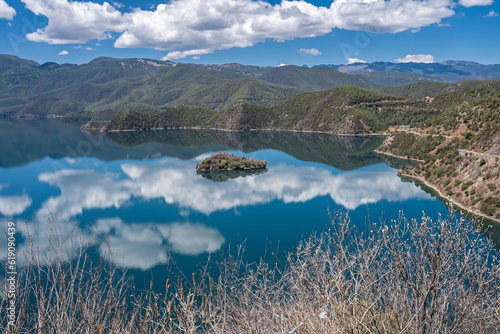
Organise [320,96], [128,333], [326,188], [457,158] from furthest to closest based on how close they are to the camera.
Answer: [320,96] < [326,188] < [457,158] < [128,333]

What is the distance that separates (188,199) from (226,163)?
1100 inches

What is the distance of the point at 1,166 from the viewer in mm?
92312

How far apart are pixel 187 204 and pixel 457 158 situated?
5129cm

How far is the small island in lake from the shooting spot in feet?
280

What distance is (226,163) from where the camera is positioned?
86250 millimetres

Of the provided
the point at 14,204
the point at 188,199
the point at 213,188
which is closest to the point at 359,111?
the point at 213,188

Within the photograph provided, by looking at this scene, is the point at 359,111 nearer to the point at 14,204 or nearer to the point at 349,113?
the point at 349,113

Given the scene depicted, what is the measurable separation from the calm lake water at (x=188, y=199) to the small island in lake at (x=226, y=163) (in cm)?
437

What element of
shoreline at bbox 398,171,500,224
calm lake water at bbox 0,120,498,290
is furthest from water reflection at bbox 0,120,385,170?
shoreline at bbox 398,171,500,224

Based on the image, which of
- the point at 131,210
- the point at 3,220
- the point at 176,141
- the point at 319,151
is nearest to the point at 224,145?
the point at 176,141

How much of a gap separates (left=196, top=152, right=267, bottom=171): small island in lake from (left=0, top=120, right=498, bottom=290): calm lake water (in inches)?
172

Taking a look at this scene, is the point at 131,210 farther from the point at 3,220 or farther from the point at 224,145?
the point at 224,145

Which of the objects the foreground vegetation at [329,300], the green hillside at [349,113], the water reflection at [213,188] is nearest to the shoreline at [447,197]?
the water reflection at [213,188]

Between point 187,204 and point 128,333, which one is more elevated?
point 128,333
